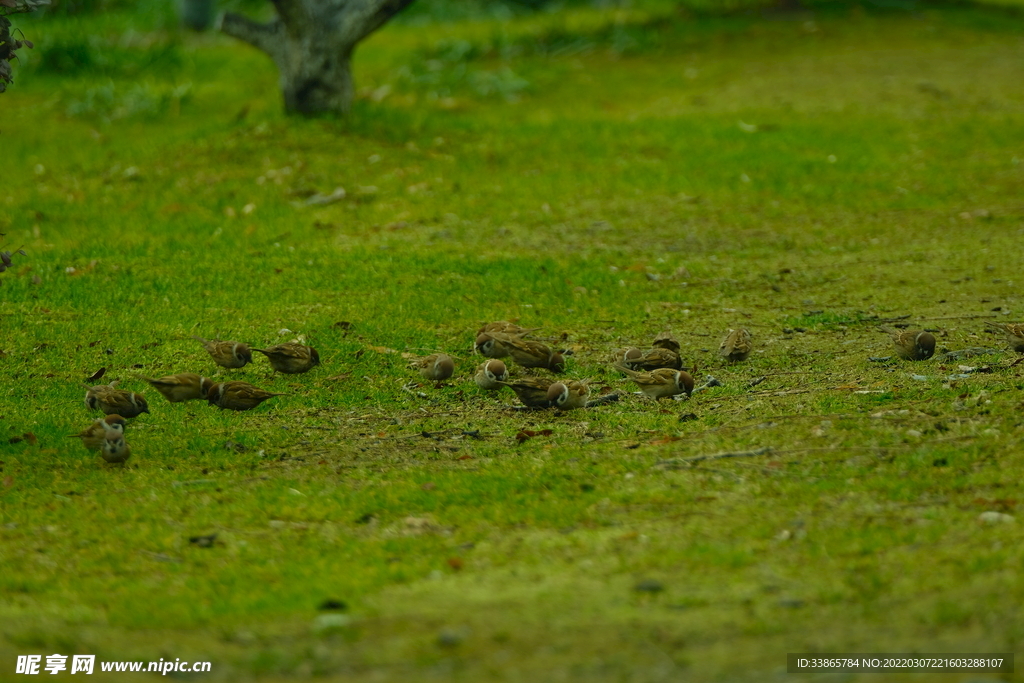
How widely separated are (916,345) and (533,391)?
113 inches

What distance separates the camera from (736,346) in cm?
892

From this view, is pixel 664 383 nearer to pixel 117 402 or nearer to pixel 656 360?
pixel 656 360

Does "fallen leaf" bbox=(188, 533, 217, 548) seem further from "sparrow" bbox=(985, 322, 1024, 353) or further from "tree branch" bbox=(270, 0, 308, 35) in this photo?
"tree branch" bbox=(270, 0, 308, 35)

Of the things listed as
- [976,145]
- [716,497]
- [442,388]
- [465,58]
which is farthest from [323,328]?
[465,58]

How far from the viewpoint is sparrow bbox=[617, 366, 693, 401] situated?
819cm

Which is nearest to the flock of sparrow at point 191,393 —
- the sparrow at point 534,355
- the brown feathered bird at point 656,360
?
the sparrow at point 534,355

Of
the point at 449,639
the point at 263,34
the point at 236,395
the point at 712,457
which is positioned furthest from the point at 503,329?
the point at 263,34

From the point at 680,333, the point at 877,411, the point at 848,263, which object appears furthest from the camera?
the point at 848,263

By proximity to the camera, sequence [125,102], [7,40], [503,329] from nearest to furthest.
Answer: [7,40]
[503,329]
[125,102]

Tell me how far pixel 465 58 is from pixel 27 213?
379 inches

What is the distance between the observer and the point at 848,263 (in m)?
11.9

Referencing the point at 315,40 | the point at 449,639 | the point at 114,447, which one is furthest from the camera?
the point at 315,40

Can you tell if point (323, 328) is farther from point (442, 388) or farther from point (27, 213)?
point (27, 213)

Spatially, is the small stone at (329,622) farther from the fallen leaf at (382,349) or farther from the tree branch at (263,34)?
the tree branch at (263,34)
